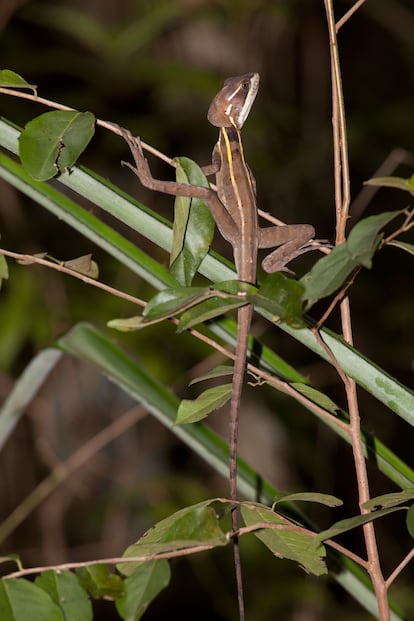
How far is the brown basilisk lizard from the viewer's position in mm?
976

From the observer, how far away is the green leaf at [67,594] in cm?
75

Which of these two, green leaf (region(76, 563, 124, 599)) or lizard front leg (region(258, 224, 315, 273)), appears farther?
lizard front leg (region(258, 224, 315, 273))

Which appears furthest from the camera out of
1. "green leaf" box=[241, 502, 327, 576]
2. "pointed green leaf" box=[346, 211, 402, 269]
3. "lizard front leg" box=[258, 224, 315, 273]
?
"lizard front leg" box=[258, 224, 315, 273]

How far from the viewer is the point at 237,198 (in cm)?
106

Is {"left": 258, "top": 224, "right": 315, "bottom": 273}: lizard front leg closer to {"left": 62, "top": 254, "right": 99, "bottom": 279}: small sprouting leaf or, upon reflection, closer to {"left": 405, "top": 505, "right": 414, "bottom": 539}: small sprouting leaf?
{"left": 62, "top": 254, "right": 99, "bottom": 279}: small sprouting leaf

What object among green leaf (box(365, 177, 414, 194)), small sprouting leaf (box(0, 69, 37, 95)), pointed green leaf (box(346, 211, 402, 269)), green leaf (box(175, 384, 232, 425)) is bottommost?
green leaf (box(175, 384, 232, 425))

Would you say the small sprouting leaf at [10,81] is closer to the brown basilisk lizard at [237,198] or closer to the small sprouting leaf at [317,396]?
the brown basilisk lizard at [237,198]

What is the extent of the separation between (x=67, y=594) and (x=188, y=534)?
0.17m

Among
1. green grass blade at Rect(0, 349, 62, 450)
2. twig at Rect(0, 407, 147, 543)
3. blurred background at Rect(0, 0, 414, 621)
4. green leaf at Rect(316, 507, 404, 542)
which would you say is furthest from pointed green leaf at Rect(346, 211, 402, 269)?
blurred background at Rect(0, 0, 414, 621)

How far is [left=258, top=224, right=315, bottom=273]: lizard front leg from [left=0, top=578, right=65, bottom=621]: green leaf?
1.85 feet

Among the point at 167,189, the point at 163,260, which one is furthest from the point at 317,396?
the point at 163,260

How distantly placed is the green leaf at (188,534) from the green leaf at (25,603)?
3.9 inches

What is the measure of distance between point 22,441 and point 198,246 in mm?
2948

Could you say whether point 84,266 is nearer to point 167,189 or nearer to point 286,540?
point 167,189
